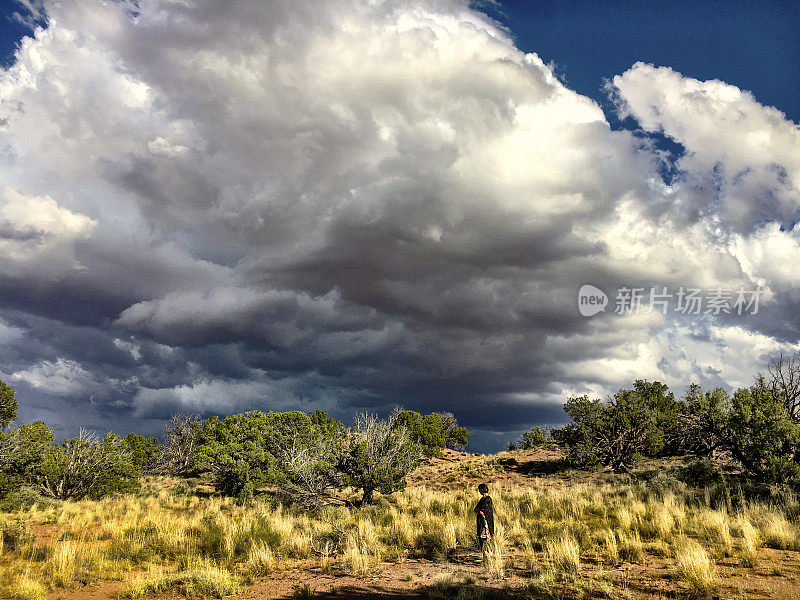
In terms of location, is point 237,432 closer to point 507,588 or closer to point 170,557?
point 170,557

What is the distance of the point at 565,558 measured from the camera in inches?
447

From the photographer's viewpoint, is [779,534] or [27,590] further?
[779,534]

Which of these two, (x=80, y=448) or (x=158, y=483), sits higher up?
(x=80, y=448)

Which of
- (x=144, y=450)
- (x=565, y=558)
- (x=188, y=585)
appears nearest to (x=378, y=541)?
(x=188, y=585)

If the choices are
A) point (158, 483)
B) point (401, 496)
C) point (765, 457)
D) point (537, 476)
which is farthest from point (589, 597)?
point (158, 483)

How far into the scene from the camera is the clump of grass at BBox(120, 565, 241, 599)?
10906 millimetres

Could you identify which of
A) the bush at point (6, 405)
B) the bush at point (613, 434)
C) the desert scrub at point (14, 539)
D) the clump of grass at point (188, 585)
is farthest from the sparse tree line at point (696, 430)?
the bush at point (6, 405)

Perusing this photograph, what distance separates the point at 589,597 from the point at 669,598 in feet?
4.62

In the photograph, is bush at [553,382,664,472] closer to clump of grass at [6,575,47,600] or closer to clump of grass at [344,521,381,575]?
clump of grass at [344,521,381,575]

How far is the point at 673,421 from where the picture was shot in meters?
33.3

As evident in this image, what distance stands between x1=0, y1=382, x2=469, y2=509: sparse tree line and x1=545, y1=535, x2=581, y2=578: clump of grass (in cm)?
1083

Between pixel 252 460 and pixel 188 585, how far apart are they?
19719 millimetres

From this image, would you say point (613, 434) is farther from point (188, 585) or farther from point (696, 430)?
point (188, 585)

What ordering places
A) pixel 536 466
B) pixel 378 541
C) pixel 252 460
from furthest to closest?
1. pixel 536 466
2. pixel 252 460
3. pixel 378 541
